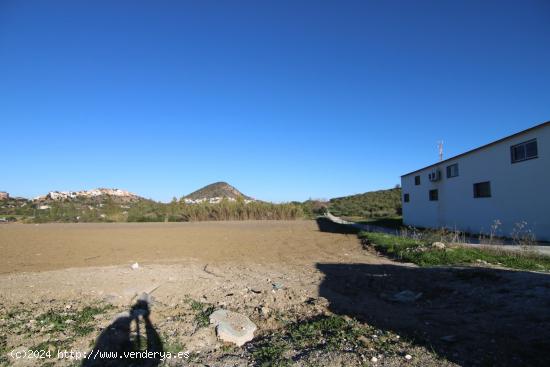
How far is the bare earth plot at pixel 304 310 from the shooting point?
3.01 metres

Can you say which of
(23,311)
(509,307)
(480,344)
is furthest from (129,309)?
(509,307)

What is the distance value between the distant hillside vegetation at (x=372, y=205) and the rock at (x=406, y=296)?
30777 millimetres

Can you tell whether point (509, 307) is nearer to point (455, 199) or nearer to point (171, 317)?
point (171, 317)

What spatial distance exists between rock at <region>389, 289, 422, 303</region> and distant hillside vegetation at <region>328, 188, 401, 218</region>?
101 ft

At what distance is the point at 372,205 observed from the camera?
44906 millimetres

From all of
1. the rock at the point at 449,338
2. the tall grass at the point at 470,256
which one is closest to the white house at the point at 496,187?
the tall grass at the point at 470,256

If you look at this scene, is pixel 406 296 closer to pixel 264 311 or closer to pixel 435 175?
pixel 264 311

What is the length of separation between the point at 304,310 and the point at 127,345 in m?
2.15

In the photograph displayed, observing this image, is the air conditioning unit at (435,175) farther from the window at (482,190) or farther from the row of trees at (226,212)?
the row of trees at (226,212)

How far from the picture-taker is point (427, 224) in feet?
63.5

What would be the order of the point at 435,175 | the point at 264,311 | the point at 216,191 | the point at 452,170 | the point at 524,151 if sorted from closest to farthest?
the point at 264,311 < the point at 524,151 < the point at 452,170 < the point at 435,175 < the point at 216,191

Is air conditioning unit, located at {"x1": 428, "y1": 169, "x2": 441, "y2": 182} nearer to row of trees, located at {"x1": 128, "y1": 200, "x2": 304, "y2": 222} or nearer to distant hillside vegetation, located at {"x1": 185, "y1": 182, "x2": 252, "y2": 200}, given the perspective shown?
row of trees, located at {"x1": 128, "y1": 200, "x2": 304, "y2": 222}

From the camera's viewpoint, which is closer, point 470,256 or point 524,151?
point 470,256

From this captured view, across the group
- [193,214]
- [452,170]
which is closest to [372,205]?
[193,214]
